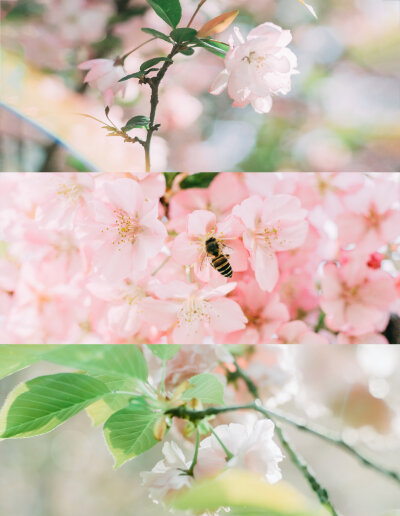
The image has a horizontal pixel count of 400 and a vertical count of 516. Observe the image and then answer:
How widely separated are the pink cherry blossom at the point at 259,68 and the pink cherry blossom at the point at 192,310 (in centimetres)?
30

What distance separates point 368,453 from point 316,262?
32cm

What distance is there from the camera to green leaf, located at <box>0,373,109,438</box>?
726 millimetres

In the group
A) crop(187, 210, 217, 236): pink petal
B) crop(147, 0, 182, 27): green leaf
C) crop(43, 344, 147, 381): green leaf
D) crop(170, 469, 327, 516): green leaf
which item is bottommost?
crop(43, 344, 147, 381): green leaf

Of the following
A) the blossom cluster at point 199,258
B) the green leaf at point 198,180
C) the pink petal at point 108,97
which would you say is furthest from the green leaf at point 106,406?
the pink petal at point 108,97

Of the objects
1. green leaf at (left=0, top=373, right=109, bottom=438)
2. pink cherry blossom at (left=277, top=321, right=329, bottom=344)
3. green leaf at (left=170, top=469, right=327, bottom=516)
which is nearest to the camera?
green leaf at (left=170, top=469, right=327, bottom=516)

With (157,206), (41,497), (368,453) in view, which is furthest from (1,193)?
(368,453)

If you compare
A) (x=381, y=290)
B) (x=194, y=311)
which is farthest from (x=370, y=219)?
(x=194, y=311)

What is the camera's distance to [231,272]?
80 centimetres

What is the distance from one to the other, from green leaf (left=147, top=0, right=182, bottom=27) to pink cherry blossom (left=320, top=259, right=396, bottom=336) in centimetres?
46

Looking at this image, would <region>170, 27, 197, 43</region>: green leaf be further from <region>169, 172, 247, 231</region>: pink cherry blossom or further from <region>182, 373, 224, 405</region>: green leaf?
<region>182, 373, 224, 405</region>: green leaf

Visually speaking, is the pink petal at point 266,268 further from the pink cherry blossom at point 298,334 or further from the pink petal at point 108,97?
the pink petal at point 108,97

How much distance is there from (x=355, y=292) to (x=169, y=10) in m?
0.54

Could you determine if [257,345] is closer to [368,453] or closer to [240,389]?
[240,389]

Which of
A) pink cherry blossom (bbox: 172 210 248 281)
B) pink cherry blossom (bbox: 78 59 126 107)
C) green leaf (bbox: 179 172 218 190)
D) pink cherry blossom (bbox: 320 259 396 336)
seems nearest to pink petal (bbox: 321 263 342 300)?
pink cherry blossom (bbox: 320 259 396 336)
